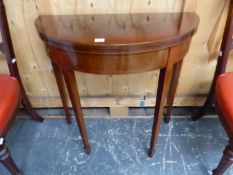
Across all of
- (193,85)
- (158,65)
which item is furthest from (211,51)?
(158,65)

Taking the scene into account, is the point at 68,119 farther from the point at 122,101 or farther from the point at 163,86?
the point at 163,86

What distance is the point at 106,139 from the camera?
134cm

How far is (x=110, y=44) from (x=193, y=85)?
0.77 meters

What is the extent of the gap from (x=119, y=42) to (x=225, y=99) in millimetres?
484

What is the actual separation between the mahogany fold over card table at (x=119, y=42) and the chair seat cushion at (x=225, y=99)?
0.23m

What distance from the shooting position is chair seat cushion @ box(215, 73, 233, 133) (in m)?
0.88

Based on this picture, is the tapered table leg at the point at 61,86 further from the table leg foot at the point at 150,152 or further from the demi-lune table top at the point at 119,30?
the table leg foot at the point at 150,152

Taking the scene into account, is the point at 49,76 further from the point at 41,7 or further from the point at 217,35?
the point at 217,35

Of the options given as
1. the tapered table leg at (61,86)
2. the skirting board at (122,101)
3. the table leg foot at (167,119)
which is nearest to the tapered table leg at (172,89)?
the table leg foot at (167,119)

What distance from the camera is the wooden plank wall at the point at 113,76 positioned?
1.03 m

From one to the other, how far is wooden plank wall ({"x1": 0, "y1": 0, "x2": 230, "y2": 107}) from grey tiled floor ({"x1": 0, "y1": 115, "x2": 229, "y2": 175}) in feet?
0.48

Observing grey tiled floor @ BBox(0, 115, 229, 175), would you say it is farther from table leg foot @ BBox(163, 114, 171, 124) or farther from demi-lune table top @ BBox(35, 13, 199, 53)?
demi-lune table top @ BBox(35, 13, 199, 53)

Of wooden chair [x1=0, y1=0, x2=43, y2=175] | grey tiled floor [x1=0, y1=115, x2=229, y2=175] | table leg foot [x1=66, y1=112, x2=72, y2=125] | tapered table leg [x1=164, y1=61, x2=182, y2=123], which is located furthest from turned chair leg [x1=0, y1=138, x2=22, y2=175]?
tapered table leg [x1=164, y1=61, x2=182, y2=123]

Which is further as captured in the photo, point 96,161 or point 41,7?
point 96,161
